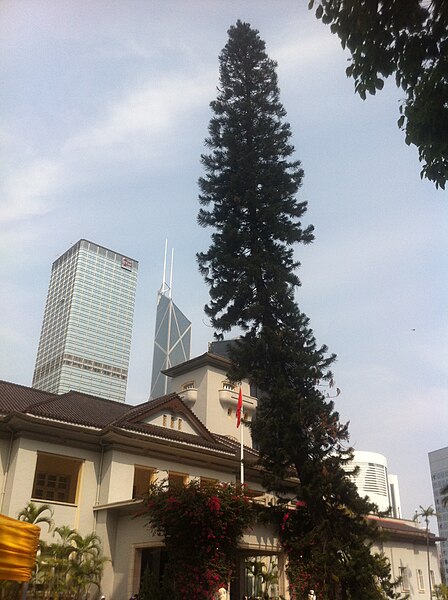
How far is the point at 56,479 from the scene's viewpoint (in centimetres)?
2023

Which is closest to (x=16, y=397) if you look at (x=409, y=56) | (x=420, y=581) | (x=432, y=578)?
(x=409, y=56)

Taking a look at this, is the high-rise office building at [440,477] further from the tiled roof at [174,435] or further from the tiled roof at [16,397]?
the tiled roof at [16,397]

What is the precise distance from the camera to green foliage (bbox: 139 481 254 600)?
545 inches

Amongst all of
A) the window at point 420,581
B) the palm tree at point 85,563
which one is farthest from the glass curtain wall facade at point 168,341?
the palm tree at point 85,563

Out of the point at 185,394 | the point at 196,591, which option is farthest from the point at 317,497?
the point at 185,394

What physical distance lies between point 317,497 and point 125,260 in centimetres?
12202

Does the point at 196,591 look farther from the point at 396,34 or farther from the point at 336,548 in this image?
the point at 396,34

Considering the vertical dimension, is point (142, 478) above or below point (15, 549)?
above

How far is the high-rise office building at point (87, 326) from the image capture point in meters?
118

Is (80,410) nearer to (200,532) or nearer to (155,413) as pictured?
(155,413)

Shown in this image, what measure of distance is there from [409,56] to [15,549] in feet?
24.0

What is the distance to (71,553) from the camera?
652 inches

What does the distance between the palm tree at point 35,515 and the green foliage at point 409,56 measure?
13.6m

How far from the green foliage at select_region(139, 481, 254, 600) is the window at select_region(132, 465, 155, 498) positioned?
5.47 m
